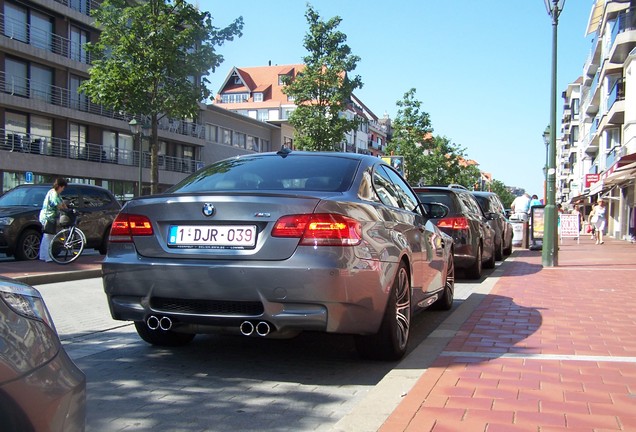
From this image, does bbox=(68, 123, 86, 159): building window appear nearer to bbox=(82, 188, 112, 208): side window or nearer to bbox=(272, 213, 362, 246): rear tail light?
bbox=(82, 188, 112, 208): side window

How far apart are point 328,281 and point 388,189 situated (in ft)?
5.64

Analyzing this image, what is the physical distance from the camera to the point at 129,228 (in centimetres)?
440

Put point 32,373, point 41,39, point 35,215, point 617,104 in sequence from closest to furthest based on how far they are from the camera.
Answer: point 32,373 → point 35,215 → point 617,104 → point 41,39

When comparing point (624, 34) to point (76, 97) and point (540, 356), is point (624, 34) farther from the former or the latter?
point (540, 356)

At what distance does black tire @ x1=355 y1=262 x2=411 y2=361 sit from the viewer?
4.50m

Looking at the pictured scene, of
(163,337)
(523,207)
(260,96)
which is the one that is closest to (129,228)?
(163,337)

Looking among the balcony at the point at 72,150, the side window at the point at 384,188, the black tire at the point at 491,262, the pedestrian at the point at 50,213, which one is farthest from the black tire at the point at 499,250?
the balcony at the point at 72,150

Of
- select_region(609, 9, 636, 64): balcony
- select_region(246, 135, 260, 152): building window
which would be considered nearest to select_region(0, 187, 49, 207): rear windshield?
select_region(609, 9, 636, 64): balcony

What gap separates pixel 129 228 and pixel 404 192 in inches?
108

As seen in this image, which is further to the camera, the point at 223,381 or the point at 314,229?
the point at 223,381

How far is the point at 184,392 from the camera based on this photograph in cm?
399

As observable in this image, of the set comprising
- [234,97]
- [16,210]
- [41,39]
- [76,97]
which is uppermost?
[234,97]

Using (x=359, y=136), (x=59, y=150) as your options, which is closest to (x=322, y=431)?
(x=59, y=150)

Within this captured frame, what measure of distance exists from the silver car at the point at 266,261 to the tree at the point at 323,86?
27.2 m
